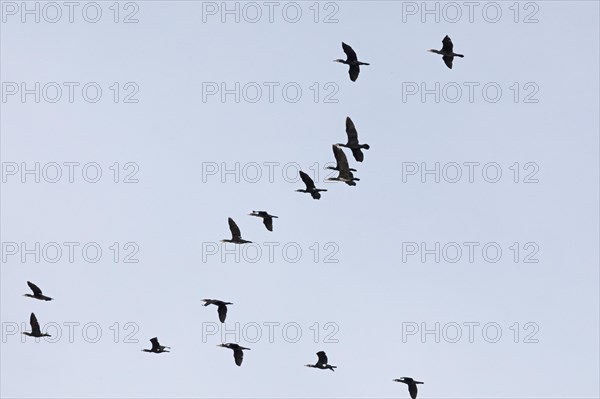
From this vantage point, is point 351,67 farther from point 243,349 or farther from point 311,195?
point 243,349

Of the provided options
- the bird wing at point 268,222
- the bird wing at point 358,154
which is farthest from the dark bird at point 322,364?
the bird wing at point 358,154

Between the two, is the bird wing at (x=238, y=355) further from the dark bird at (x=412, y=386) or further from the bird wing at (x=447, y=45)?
the bird wing at (x=447, y=45)

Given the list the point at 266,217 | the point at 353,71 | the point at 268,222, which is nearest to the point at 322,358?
the point at 268,222

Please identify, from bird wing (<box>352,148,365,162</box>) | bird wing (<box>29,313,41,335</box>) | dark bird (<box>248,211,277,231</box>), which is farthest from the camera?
bird wing (<box>29,313,41,335</box>)

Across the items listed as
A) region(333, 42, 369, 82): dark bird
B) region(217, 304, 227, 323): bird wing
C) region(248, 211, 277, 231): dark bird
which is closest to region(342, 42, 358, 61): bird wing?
region(333, 42, 369, 82): dark bird

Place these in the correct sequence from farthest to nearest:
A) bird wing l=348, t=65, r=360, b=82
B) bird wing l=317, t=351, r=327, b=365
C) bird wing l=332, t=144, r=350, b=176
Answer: bird wing l=317, t=351, r=327, b=365, bird wing l=332, t=144, r=350, b=176, bird wing l=348, t=65, r=360, b=82

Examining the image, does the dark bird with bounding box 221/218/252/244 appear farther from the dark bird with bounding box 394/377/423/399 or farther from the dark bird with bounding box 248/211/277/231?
the dark bird with bounding box 394/377/423/399

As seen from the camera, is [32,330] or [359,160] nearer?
[359,160]

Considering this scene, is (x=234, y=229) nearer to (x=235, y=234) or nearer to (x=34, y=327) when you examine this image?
(x=235, y=234)

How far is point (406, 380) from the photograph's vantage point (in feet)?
393

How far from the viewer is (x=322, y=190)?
11981cm

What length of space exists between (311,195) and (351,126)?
5.61m

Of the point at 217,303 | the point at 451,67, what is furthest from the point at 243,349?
the point at 451,67

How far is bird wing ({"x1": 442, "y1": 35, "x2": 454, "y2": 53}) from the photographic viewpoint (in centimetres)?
11588
